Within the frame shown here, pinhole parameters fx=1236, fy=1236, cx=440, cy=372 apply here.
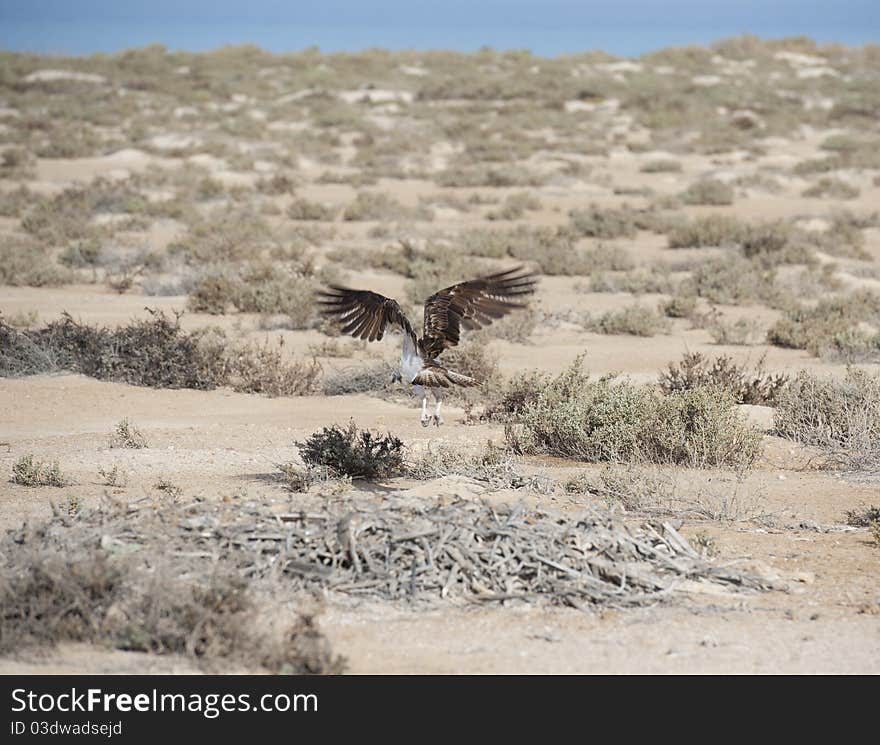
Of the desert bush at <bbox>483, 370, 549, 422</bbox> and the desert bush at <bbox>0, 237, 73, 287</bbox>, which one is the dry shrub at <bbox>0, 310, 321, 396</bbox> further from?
the desert bush at <bbox>0, 237, 73, 287</bbox>

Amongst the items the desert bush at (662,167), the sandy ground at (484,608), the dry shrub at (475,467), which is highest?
the desert bush at (662,167)

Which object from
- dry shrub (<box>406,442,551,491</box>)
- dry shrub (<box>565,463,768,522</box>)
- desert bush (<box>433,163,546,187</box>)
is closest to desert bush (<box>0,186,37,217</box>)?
desert bush (<box>433,163,546,187</box>)

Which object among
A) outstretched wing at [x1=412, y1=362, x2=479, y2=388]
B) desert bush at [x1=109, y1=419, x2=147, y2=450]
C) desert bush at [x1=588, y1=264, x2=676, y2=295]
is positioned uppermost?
outstretched wing at [x1=412, y1=362, x2=479, y2=388]

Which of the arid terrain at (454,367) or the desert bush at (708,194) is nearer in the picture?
the arid terrain at (454,367)

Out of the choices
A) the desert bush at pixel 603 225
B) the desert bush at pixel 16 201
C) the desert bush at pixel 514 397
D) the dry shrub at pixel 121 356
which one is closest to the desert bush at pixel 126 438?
the dry shrub at pixel 121 356

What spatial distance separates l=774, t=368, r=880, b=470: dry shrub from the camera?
31.1ft

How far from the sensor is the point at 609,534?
6699 millimetres

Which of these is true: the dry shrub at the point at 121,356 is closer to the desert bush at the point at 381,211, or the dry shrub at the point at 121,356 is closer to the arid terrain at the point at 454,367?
the arid terrain at the point at 454,367

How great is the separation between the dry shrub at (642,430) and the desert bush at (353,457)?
4.58 ft

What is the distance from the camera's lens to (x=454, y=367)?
1206 cm

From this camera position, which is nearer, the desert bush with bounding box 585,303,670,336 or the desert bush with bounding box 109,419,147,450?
the desert bush with bounding box 109,419,147,450

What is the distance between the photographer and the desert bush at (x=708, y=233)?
68.5ft

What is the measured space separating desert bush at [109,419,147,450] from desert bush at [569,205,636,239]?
43.6 ft
